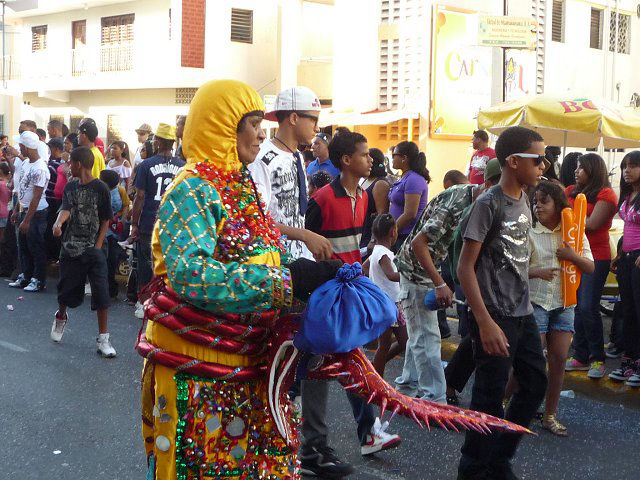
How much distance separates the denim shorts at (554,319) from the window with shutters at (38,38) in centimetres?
3613

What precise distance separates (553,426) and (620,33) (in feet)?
88.6

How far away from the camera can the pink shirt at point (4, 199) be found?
13.8 m

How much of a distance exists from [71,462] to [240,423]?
9.67 feet

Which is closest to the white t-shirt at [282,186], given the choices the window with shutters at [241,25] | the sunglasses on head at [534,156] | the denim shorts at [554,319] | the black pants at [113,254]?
the sunglasses on head at [534,156]

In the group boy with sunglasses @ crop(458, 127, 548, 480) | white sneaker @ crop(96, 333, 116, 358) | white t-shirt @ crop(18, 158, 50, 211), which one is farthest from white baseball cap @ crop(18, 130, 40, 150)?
boy with sunglasses @ crop(458, 127, 548, 480)

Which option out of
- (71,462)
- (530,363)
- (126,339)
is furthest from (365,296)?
(126,339)

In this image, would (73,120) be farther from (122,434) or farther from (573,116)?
(122,434)

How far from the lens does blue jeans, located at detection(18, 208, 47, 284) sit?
12.5 metres

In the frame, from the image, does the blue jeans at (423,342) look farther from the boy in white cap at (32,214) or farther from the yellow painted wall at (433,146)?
the yellow painted wall at (433,146)

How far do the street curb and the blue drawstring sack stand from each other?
483 cm

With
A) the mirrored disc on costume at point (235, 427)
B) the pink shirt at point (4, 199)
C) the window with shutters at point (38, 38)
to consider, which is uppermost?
the window with shutters at point (38, 38)

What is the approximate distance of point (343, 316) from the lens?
2.95 meters

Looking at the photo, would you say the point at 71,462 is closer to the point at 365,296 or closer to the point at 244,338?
the point at 244,338

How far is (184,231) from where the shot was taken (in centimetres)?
297
